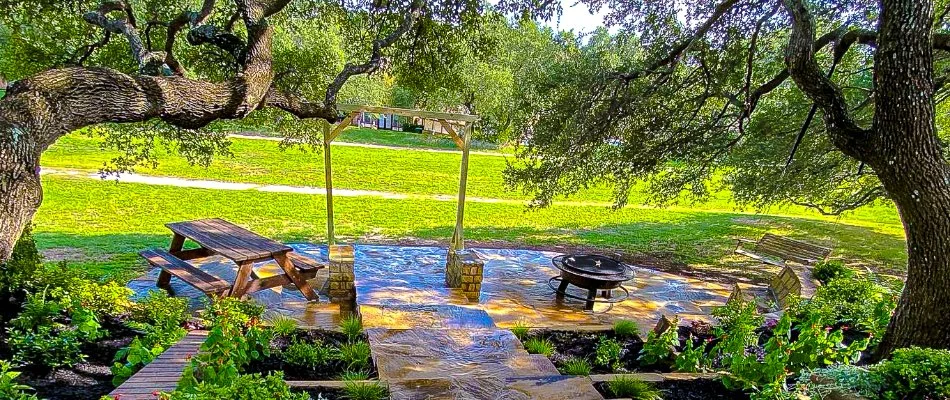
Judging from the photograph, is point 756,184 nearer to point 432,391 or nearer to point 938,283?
point 938,283

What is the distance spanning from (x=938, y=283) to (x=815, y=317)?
0.73m

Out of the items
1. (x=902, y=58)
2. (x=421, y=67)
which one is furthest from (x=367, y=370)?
(x=421, y=67)

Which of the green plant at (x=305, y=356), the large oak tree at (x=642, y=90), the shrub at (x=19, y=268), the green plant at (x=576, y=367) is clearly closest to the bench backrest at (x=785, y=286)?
the large oak tree at (x=642, y=90)

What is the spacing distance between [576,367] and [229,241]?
4.16 m

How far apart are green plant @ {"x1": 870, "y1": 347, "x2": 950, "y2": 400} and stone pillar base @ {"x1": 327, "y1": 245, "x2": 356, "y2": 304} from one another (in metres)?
4.84

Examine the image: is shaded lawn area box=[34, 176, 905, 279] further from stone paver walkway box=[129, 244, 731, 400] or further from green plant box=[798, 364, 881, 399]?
green plant box=[798, 364, 881, 399]

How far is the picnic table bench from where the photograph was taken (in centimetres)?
530

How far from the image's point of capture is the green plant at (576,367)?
3.51m

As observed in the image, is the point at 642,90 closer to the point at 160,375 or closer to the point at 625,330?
the point at 625,330

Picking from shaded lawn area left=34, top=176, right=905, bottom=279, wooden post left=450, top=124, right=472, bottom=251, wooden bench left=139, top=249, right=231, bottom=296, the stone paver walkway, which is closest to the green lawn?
shaded lawn area left=34, top=176, right=905, bottom=279

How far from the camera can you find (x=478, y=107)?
2019cm

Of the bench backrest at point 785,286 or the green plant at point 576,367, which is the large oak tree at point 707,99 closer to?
the bench backrest at point 785,286

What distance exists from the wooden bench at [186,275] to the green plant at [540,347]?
3.11 meters

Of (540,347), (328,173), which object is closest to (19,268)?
Result: (328,173)
